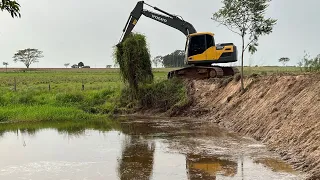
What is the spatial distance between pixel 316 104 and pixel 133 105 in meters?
13.6

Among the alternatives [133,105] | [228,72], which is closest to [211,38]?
[228,72]

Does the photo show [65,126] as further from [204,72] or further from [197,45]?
[204,72]

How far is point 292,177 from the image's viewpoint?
371 inches

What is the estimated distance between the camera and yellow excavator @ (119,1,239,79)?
2369 centimetres

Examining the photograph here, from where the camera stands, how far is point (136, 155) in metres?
12.4

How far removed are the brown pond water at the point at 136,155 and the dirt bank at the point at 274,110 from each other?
1.66ft

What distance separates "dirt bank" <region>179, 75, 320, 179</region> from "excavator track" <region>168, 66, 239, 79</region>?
2.02ft

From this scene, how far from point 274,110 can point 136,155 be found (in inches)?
220

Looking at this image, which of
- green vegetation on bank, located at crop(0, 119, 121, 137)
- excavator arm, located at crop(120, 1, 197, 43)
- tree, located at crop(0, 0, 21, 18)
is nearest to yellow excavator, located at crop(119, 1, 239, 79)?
excavator arm, located at crop(120, 1, 197, 43)

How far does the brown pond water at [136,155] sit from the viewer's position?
10.1 metres

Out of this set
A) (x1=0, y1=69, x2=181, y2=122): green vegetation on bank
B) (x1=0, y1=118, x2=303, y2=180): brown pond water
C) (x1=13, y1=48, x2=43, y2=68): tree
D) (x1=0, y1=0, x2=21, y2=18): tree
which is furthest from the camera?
(x1=13, y1=48, x2=43, y2=68): tree

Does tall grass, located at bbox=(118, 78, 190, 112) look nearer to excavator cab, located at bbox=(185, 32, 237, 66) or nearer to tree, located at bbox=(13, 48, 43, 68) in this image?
excavator cab, located at bbox=(185, 32, 237, 66)

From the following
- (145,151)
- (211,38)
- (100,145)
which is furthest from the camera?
(211,38)

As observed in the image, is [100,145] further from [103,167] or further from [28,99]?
[28,99]
